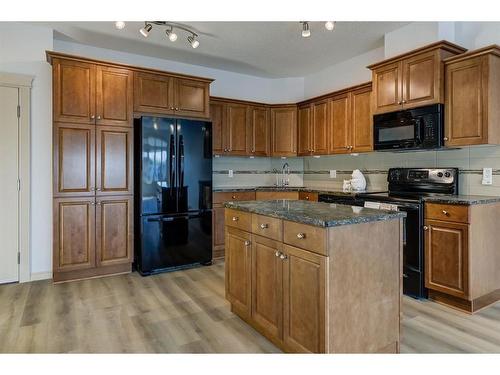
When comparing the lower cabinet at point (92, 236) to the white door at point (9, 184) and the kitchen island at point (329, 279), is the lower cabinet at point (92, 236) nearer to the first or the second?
the white door at point (9, 184)

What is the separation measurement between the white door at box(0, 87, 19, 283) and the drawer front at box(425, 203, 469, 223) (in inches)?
159

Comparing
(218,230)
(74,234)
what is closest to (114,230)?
(74,234)

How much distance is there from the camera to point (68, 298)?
9.68ft

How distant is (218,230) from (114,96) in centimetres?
205

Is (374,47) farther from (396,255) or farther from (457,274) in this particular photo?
(396,255)

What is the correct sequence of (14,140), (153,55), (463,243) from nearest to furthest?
(463,243), (14,140), (153,55)

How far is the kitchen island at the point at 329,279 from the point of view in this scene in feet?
5.43

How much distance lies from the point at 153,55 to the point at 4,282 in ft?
10.4

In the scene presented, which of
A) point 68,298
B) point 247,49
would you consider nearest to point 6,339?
point 68,298

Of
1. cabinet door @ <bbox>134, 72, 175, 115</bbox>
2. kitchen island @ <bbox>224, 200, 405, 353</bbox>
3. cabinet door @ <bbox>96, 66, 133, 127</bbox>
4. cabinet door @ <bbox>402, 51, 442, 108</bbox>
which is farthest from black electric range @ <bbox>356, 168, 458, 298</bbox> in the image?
cabinet door @ <bbox>96, 66, 133, 127</bbox>

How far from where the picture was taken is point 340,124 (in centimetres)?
422

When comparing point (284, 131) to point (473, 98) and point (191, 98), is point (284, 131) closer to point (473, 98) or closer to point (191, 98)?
point (191, 98)

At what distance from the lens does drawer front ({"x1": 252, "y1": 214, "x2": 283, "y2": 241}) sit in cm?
197

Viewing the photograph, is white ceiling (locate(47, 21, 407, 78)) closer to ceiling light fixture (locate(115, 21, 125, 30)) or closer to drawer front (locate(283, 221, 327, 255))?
ceiling light fixture (locate(115, 21, 125, 30))
